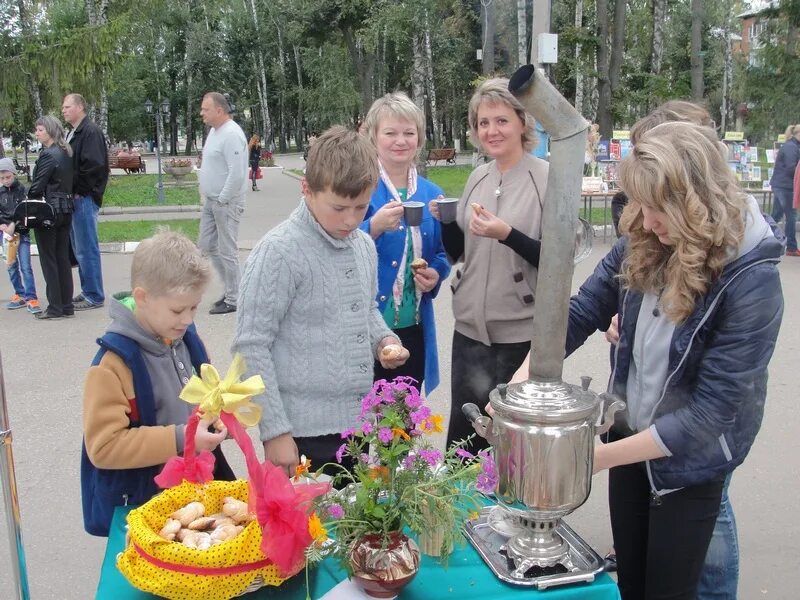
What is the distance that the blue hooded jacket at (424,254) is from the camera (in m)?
3.11

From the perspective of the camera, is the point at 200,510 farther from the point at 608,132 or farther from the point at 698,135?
the point at 608,132

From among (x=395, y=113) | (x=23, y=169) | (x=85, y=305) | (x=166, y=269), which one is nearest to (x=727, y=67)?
(x=23, y=169)

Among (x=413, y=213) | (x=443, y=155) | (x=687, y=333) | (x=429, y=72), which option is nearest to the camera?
(x=687, y=333)


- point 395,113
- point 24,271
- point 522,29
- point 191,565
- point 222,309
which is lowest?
point 222,309

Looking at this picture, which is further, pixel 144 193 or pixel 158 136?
pixel 144 193

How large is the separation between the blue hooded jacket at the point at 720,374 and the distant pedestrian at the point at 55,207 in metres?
6.46

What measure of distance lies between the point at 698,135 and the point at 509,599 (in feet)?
3.51

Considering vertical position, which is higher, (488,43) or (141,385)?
(488,43)

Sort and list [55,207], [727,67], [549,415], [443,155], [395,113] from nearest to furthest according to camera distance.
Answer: [549,415]
[395,113]
[55,207]
[443,155]
[727,67]

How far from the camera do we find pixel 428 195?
10.8 ft

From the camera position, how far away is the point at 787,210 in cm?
1062

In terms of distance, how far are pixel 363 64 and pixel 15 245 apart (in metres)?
29.3

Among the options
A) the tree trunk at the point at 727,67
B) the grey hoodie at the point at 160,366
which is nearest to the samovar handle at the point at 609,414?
the grey hoodie at the point at 160,366

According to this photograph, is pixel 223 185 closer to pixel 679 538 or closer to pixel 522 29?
pixel 679 538
